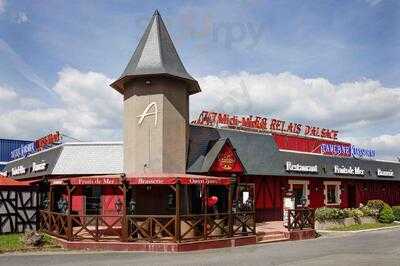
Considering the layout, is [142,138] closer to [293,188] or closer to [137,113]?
[137,113]

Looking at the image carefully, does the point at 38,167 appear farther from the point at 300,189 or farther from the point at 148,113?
the point at 300,189

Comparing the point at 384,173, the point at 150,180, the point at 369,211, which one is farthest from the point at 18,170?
the point at 384,173

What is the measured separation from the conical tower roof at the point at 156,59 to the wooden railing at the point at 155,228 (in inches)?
271

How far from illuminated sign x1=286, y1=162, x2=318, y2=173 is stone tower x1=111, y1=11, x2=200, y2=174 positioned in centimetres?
871

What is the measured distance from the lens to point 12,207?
23969 millimetres

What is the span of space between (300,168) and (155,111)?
12.0m

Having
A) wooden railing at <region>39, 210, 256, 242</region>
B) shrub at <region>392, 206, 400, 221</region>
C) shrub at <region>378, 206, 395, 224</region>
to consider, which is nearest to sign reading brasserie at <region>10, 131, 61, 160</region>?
wooden railing at <region>39, 210, 256, 242</region>

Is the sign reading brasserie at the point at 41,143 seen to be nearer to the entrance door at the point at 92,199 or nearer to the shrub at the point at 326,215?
the entrance door at the point at 92,199

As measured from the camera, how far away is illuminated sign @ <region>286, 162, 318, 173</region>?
3079 centimetres

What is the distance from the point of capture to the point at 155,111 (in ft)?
77.3

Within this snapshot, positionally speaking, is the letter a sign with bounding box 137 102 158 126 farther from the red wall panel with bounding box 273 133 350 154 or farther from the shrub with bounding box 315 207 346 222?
the red wall panel with bounding box 273 133 350 154

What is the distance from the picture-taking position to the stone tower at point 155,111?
23.4 m

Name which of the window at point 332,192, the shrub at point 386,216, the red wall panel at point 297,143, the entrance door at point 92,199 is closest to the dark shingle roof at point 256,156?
the window at point 332,192

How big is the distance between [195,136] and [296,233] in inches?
279
